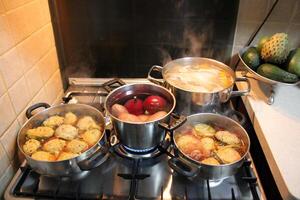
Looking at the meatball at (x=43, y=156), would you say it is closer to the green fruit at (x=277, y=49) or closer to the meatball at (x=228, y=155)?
the meatball at (x=228, y=155)

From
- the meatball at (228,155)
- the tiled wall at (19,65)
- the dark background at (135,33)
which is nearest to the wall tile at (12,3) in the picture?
the tiled wall at (19,65)

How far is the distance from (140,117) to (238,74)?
50 centimetres

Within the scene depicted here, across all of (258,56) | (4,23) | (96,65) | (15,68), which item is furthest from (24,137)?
(258,56)

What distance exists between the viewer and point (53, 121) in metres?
0.79

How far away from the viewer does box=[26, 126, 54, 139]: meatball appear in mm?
735

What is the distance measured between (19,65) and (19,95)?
88 mm

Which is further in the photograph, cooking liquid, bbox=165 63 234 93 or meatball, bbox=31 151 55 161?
A: cooking liquid, bbox=165 63 234 93

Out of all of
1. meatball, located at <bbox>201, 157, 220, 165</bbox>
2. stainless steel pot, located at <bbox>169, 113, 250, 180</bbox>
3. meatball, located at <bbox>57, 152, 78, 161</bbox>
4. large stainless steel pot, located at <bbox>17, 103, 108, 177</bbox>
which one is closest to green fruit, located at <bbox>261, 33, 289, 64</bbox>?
stainless steel pot, located at <bbox>169, 113, 250, 180</bbox>

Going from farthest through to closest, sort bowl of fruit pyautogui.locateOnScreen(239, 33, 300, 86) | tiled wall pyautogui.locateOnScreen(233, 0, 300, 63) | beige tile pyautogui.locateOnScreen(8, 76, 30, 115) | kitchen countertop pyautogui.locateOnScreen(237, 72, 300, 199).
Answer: tiled wall pyautogui.locateOnScreen(233, 0, 300, 63)
bowl of fruit pyautogui.locateOnScreen(239, 33, 300, 86)
beige tile pyautogui.locateOnScreen(8, 76, 30, 115)
kitchen countertop pyautogui.locateOnScreen(237, 72, 300, 199)

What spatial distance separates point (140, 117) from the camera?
753mm

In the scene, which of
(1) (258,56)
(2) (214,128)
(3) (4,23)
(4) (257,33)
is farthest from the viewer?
(4) (257,33)

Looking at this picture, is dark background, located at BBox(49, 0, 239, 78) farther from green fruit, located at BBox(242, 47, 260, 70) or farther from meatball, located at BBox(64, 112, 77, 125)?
meatball, located at BBox(64, 112, 77, 125)

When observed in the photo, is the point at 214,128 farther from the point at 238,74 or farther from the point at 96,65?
the point at 96,65

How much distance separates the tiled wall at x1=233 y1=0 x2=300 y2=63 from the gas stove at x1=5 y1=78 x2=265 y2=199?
20.7 inches
